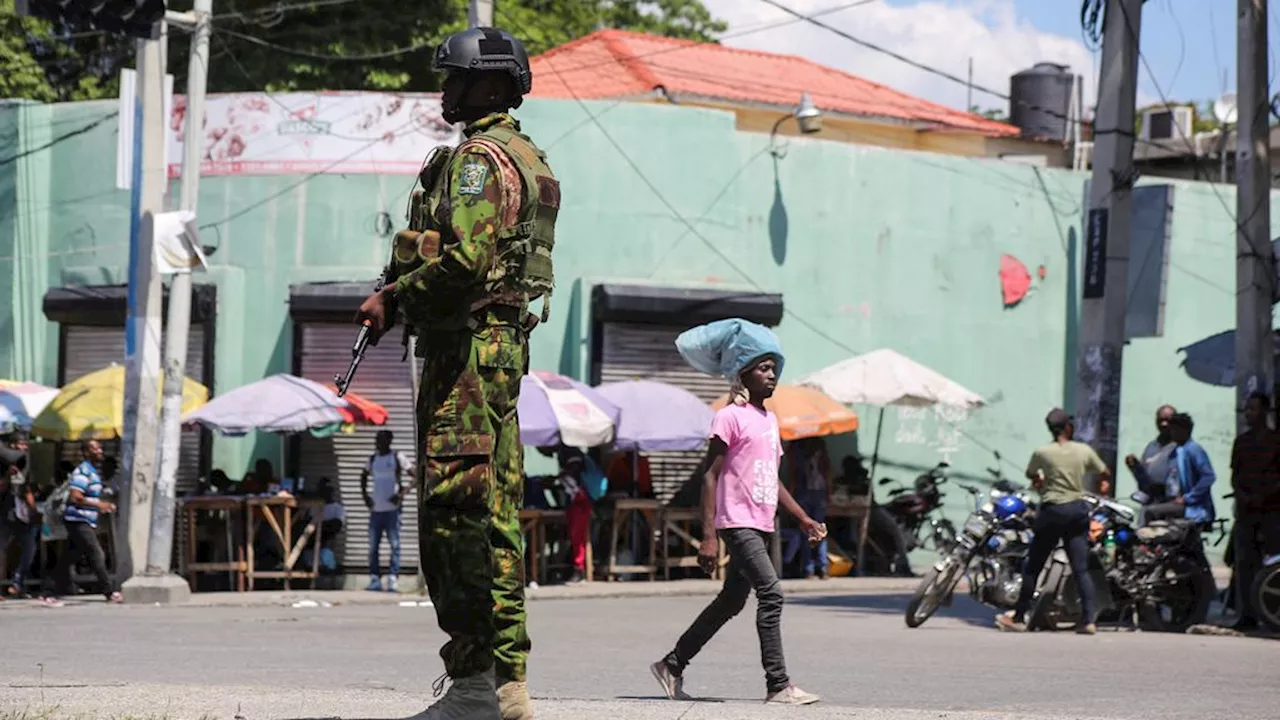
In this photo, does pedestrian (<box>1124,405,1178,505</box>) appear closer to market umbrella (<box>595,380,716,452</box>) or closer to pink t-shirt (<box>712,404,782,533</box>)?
market umbrella (<box>595,380,716,452</box>)

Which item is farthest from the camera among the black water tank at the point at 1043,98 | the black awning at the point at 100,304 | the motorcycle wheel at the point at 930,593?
the black water tank at the point at 1043,98

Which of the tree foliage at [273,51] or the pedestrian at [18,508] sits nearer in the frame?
the pedestrian at [18,508]

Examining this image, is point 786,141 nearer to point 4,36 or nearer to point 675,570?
point 675,570

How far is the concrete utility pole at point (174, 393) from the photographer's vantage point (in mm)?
20438

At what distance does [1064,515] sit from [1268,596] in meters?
1.71

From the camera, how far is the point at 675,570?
85.3 feet

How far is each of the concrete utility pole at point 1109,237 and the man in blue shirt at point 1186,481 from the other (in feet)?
2.14

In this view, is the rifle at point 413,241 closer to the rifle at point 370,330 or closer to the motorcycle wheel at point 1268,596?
the rifle at point 370,330

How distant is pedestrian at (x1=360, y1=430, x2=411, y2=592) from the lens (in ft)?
76.7

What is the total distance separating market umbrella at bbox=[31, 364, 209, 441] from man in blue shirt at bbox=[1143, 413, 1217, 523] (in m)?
10.4

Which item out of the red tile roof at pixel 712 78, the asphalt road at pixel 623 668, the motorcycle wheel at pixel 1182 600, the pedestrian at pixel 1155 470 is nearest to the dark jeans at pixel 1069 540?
the asphalt road at pixel 623 668

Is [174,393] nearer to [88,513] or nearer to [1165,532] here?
[88,513]

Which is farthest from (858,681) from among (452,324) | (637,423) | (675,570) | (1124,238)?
(675,570)

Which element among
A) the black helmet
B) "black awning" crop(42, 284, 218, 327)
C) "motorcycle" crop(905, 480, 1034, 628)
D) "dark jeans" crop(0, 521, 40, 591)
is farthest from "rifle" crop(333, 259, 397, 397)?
"black awning" crop(42, 284, 218, 327)
